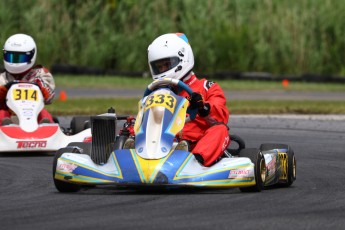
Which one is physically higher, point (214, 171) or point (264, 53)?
point (214, 171)

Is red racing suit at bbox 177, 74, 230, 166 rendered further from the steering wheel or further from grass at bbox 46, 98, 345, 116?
grass at bbox 46, 98, 345, 116

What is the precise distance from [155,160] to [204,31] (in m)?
21.1

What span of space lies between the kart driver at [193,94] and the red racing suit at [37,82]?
14.8 ft

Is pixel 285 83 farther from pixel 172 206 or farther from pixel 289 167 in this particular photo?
→ pixel 172 206

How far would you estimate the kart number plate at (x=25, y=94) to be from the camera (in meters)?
13.5

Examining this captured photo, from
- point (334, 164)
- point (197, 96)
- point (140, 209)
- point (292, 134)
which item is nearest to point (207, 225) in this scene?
point (140, 209)

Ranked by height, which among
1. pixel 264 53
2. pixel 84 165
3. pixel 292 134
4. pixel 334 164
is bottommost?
pixel 264 53

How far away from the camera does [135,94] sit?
24.0 metres

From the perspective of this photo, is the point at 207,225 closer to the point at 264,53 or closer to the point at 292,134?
the point at 292,134

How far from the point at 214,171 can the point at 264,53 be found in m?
20.7

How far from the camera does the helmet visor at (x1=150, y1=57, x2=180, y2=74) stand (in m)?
9.38

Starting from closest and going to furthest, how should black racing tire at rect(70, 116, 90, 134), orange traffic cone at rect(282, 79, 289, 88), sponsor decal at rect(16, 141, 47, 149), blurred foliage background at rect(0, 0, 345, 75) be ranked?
sponsor decal at rect(16, 141, 47, 149) < black racing tire at rect(70, 116, 90, 134) < orange traffic cone at rect(282, 79, 289, 88) < blurred foliage background at rect(0, 0, 345, 75)

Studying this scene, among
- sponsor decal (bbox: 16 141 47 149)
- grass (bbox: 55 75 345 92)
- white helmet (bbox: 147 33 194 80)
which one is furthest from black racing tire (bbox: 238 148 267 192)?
grass (bbox: 55 75 345 92)

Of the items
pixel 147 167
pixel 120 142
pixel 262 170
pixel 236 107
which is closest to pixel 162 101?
pixel 120 142
